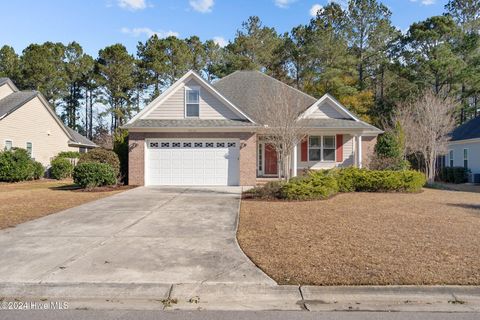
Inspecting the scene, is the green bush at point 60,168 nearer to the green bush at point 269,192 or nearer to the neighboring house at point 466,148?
the green bush at point 269,192

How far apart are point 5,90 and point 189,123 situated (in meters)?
18.6

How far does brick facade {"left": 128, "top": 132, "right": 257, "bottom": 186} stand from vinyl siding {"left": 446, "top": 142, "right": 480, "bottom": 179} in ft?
54.9

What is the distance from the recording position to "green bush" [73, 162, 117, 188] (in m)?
15.9

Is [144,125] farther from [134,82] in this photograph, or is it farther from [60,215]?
[134,82]

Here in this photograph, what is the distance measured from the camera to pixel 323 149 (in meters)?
20.9

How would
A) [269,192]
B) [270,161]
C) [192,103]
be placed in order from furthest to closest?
[270,161]
[192,103]
[269,192]

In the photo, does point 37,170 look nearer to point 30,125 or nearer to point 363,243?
point 30,125

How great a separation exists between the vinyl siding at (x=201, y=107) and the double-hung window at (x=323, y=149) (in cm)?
549

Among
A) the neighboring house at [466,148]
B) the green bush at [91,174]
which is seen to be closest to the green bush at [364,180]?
the green bush at [91,174]

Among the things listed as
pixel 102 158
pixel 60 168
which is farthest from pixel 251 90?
pixel 60 168

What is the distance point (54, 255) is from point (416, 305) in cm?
571

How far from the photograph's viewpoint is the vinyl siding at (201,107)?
715 inches

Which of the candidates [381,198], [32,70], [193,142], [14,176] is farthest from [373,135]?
[32,70]

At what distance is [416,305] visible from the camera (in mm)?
→ 4359
